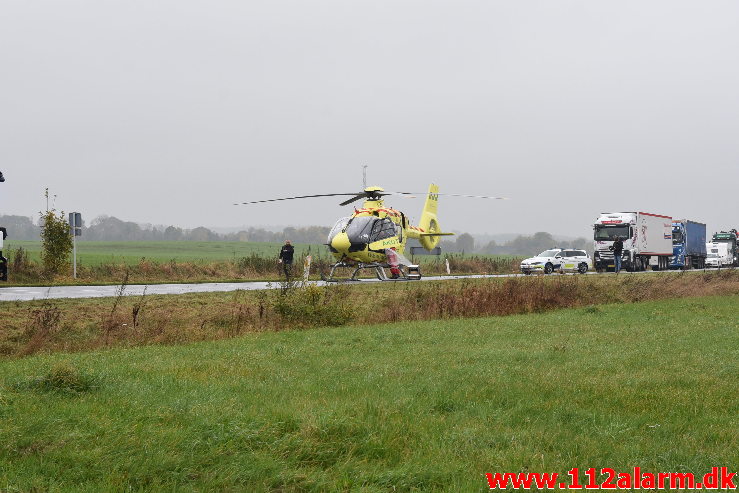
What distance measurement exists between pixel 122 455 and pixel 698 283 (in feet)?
83.7

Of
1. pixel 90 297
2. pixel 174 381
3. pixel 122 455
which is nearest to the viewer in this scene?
pixel 122 455

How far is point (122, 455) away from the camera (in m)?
5.29

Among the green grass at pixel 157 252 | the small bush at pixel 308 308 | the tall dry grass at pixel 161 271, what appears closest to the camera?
the small bush at pixel 308 308

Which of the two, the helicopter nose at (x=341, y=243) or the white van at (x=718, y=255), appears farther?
the white van at (x=718, y=255)

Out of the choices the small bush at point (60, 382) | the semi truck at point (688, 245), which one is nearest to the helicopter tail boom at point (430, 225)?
the semi truck at point (688, 245)

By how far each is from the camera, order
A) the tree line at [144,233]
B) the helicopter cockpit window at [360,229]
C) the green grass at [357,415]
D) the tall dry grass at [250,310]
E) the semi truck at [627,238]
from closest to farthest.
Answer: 1. the green grass at [357,415]
2. the tall dry grass at [250,310]
3. the helicopter cockpit window at [360,229]
4. the semi truck at [627,238]
5. the tree line at [144,233]

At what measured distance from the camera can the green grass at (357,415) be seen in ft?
16.9

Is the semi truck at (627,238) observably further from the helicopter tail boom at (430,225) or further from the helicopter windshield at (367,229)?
the helicopter windshield at (367,229)

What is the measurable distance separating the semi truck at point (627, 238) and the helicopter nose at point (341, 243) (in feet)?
66.8

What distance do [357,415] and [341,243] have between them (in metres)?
22.0

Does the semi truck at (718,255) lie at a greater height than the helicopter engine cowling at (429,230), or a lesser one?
lesser

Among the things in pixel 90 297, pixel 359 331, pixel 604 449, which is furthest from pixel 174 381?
pixel 90 297

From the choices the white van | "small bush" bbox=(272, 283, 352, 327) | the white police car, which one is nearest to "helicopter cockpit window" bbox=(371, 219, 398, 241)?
"small bush" bbox=(272, 283, 352, 327)

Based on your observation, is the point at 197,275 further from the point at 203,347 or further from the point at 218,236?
the point at 218,236
